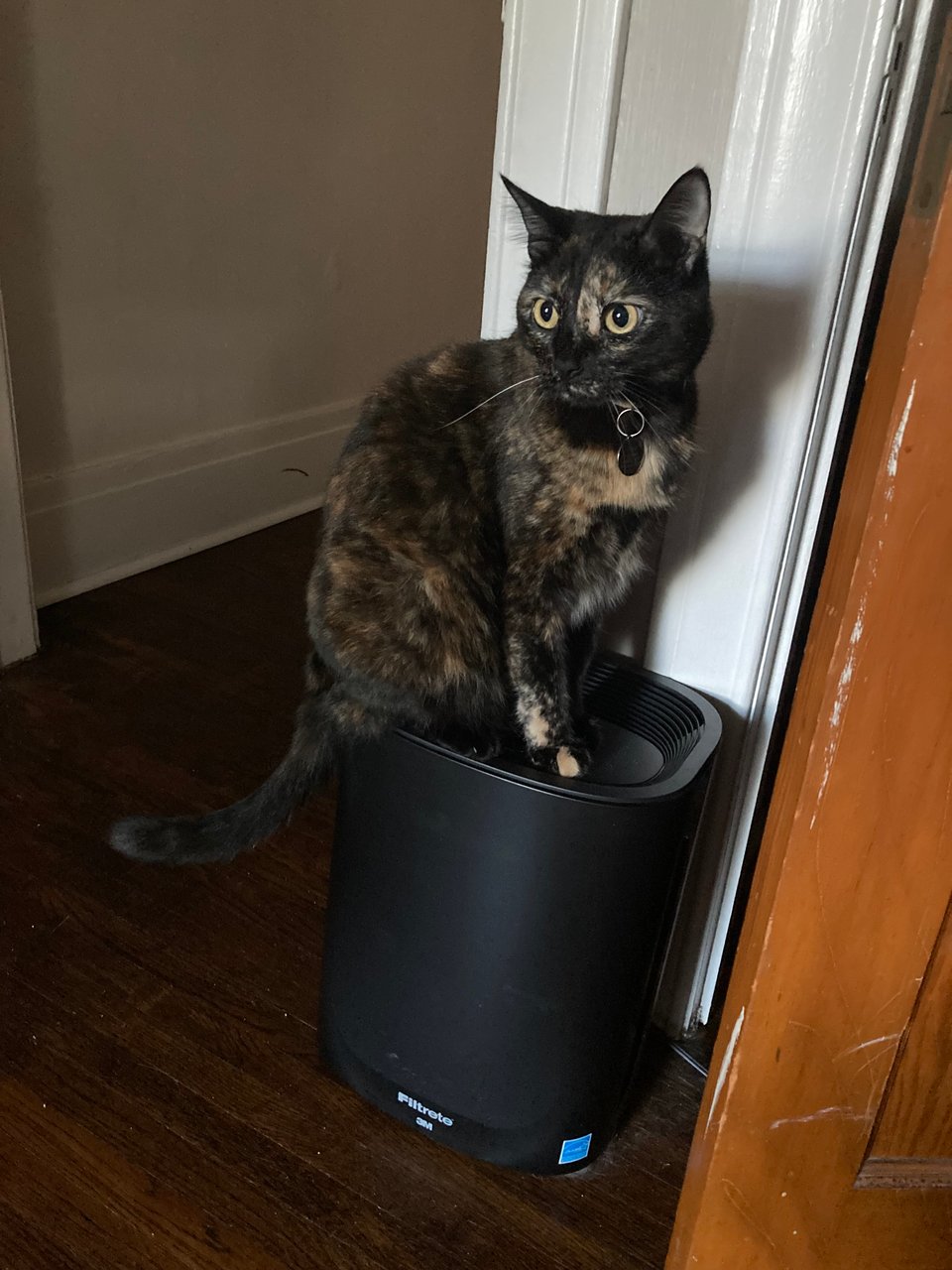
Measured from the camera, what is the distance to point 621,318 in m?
0.85

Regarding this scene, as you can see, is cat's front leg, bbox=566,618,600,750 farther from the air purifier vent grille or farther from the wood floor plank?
the wood floor plank

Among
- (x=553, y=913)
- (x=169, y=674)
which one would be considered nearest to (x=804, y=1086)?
(x=553, y=913)

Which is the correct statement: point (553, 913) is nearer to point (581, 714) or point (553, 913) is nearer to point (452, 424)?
point (581, 714)

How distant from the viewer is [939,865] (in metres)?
0.65

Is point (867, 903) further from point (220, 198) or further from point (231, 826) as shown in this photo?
point (220, 198)

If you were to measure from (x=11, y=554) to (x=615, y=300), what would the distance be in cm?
135

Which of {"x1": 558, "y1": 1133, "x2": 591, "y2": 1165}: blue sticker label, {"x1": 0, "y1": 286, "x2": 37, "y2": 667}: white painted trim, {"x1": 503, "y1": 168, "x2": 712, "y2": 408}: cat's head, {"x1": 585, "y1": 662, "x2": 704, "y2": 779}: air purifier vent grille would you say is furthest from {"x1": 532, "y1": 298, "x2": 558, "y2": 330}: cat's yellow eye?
{"x1": 0, "y1": 286, "x2": 37, "y2": 667}: white painted trim

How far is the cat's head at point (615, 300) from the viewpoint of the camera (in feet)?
2.73

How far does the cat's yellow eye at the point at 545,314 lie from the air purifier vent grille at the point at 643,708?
373mm

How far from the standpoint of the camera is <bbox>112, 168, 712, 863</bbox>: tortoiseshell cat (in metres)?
0.86

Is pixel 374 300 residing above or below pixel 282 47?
below

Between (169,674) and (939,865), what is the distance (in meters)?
1.49

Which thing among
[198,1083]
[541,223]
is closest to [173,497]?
[198,1083]

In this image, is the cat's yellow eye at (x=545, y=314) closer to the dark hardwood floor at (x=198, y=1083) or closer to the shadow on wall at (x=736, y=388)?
the shadow on wall at (x=736, y=388)
